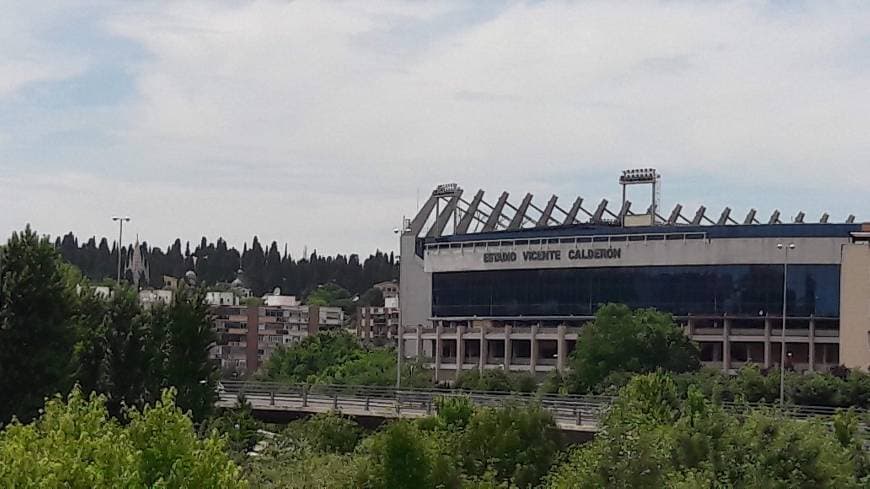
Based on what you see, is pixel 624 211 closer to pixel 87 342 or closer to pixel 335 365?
pixel 335 365

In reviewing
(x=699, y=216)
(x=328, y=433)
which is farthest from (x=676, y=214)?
(x=328, y=433)

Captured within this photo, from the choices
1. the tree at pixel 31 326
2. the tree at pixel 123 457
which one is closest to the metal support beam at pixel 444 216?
the tree at pixel 31 326

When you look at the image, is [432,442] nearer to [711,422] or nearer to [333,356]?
[711,422]

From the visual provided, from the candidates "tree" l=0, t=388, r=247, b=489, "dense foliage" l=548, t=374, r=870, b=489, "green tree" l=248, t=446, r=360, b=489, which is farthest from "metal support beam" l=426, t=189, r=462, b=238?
"tree" l=0, t=388, r=247, b=489

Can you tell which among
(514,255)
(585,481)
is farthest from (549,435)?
(514,255)

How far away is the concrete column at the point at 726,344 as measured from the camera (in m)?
111

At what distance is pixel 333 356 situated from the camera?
5197 inches

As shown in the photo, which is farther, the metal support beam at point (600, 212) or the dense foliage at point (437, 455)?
the metal support beam at point (600, 212)

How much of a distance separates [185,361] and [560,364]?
206 ft

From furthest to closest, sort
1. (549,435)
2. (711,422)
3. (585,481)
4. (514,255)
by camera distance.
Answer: (514,255) → (549,435) → (711,422) → (585,481)

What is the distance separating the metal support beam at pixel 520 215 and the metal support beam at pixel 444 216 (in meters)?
6.12

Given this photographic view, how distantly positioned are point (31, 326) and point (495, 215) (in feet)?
265

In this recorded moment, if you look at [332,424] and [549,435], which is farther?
[332,424]

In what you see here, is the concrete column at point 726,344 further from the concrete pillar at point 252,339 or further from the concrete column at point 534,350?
the concrete pillar at point 252,339
